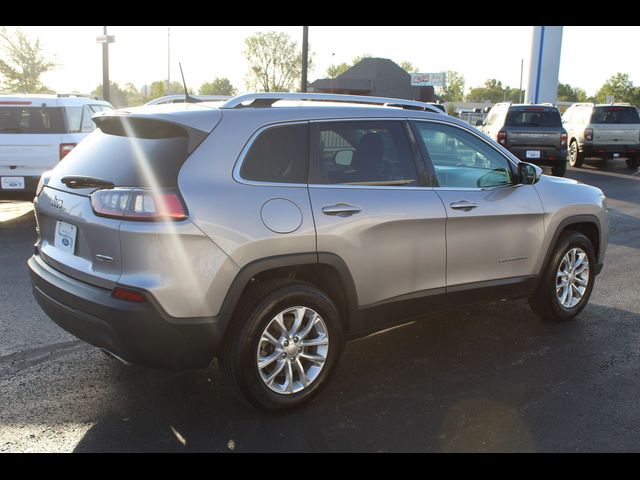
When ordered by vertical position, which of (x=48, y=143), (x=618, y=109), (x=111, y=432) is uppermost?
(x=618, y=109)

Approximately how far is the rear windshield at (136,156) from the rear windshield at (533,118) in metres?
13.2

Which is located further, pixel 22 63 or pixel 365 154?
pixel 22 63

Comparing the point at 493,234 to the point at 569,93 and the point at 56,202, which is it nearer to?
the point at 56,202

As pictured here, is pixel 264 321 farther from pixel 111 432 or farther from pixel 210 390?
pixel 111 432

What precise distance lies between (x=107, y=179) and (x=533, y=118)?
13.9 m

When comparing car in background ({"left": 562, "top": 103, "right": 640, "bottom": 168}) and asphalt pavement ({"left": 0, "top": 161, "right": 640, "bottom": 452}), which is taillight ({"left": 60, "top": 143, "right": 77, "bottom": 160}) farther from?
car in background ({"left": 562, "top": 103, "right": 640, "bottom": 168})

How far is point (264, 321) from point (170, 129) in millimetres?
1159

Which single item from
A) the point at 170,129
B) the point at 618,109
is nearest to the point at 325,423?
the point at 170,129

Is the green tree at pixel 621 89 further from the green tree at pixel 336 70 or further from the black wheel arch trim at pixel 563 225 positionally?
the black wheel arch trim at pixel 563 225

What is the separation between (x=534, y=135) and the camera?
14.8 metres

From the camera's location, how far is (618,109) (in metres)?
17.9

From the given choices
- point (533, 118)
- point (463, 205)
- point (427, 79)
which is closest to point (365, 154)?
point (463, 205)

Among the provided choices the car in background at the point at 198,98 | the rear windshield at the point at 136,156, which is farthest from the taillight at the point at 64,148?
the rear windshield at the point at 136,156

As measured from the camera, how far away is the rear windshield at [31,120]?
8484 mm
